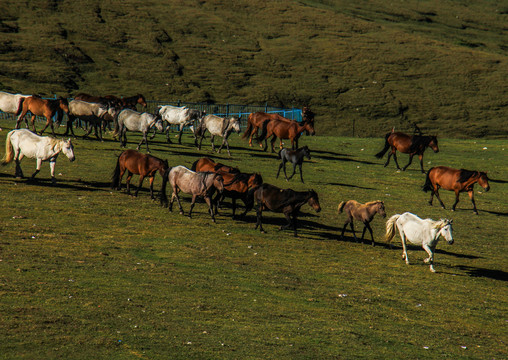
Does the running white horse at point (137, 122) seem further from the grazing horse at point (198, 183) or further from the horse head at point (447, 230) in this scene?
the horse head at point (447, 230)

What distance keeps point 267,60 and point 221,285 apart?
6996 cm

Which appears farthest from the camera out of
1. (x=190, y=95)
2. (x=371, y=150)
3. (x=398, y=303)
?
(x=190, y=95)

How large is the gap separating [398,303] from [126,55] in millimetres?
67695

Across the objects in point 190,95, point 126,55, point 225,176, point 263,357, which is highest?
point 126,55

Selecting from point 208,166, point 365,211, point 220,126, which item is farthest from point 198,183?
point 220,126

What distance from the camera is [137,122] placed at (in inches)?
1162

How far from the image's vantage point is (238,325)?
10664mm

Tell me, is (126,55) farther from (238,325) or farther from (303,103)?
(238,325)

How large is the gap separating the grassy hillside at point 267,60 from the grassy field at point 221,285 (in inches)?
1784

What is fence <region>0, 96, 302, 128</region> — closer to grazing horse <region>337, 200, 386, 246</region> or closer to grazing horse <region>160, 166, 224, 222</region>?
grazing horse <region>160, 166, 224, 222</region>

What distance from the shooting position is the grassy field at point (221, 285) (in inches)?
389

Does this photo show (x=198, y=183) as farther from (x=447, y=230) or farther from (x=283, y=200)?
(x=447, y=230)

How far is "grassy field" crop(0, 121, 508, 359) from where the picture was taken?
389 inches

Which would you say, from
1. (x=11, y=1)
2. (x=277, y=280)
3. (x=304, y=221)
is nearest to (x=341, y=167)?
(x=304, y=221)
